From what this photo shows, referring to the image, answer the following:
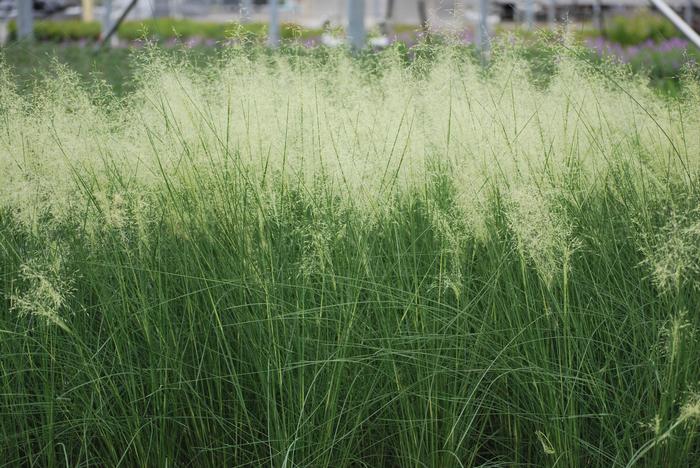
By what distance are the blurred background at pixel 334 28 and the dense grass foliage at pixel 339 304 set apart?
41 centimetres

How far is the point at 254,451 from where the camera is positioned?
1.81m

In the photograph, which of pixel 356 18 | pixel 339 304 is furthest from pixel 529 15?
pixel 339 304

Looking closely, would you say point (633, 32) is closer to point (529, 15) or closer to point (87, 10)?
point (529, 15)

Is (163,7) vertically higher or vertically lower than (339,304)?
lower

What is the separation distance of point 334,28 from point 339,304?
125 centimetres

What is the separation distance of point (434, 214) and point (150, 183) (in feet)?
2.09

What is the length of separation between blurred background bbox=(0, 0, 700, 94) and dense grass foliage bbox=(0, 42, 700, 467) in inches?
16.1

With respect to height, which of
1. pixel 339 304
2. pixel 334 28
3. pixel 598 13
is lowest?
pixel 598 13

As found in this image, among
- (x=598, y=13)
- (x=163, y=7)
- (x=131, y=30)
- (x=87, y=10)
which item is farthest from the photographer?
(x=87, y=10)

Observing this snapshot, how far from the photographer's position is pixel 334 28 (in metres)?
2.72

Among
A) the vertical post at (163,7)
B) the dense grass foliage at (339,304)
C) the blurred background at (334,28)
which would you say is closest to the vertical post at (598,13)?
the blurred background at (334,28)

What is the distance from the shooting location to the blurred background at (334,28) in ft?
8.50

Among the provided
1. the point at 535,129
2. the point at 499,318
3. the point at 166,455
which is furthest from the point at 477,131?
the point at 166,455

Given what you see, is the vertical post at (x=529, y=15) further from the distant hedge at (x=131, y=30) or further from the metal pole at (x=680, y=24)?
the distant hedge at (x=131, y=30)
